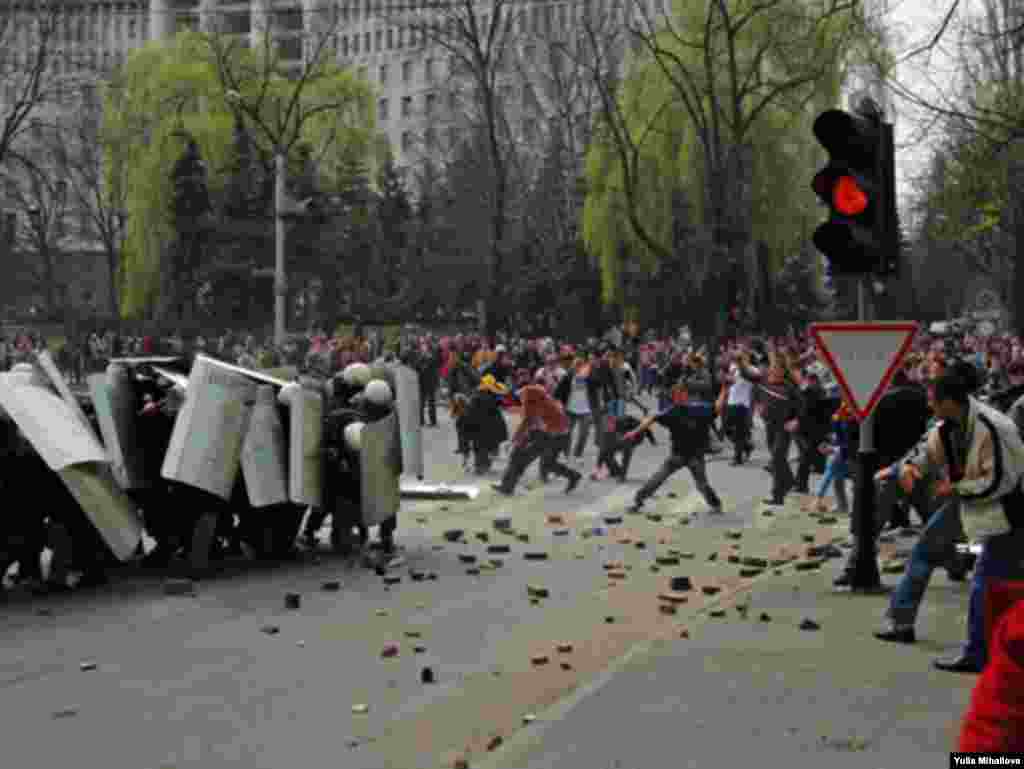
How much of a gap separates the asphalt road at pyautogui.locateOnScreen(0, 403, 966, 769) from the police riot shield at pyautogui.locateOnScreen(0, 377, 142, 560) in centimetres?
49

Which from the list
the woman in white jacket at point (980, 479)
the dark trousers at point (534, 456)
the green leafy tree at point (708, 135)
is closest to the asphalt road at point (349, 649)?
the woman in white jacket at point (980, 479)

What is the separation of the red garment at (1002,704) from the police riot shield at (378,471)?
9.99 metres

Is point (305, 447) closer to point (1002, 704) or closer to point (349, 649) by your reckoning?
point (349, 649)

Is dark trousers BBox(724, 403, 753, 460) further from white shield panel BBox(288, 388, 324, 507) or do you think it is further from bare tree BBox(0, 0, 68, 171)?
bare tree BBox(0, 0, 68, 171)

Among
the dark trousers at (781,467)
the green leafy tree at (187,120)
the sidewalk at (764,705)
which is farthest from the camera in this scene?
the green leafy tree at (187,120)

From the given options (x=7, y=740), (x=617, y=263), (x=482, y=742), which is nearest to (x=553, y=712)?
(x=482, y=742)

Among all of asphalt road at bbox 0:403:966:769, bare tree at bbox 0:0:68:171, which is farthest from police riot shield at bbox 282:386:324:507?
bare tree at bbox 0:0:68:171

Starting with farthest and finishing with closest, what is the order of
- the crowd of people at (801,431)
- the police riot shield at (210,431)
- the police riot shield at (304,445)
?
the police riot shield at (304,445), the police riot shield at (210,431), the crowd of people at (801,431)

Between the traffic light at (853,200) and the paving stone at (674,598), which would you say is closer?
the traffic light at (853,200)

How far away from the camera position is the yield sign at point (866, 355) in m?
10.7

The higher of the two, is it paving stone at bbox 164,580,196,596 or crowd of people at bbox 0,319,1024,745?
crowd of people at bbox 0,319,1024,745

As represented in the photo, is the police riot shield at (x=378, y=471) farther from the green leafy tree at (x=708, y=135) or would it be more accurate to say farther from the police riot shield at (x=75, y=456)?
the green leafy tree at (x=708, y=135)

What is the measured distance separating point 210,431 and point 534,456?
27.0 ft

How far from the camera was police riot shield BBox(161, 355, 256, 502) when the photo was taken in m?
12.0
